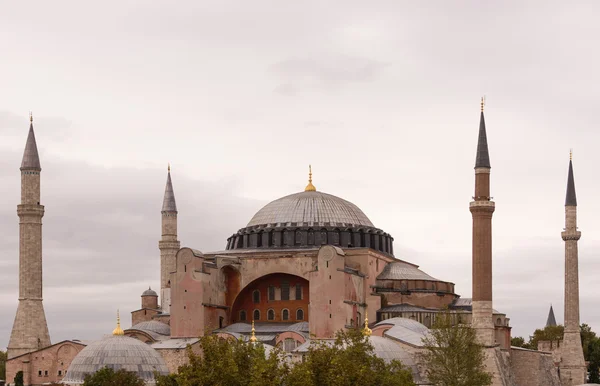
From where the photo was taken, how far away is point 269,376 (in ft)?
99.6

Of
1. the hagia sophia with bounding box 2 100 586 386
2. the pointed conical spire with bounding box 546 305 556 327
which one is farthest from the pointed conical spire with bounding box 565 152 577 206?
the pointed conical spire with bounding box 546 305 556 327

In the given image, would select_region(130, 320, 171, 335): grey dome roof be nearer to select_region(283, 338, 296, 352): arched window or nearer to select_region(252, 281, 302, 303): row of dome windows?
select_region(252, 281, 302, 303): row of dome windows

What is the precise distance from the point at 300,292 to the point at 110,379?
15839 millimetres

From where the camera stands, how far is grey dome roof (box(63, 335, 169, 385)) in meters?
37.5

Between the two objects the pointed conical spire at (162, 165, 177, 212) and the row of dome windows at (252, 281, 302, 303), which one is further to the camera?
the pointed conical spire at (162, 165, 177, 212)

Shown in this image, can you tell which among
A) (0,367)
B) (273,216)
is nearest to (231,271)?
(273,216)

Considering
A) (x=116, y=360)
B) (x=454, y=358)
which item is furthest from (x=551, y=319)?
(x=116, y=360)

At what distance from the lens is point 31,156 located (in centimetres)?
5353

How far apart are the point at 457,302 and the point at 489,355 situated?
6723 millimetres

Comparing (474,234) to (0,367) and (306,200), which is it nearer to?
(306,200)

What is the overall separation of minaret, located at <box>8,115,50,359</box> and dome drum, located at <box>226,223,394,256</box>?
29.1 ft

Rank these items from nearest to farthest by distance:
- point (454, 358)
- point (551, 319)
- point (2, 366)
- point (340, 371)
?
1. point (340, 371)
2. point (454, 358)
3. point (2, 366)
4. point (551, 319)

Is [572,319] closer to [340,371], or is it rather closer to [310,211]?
[310,211]

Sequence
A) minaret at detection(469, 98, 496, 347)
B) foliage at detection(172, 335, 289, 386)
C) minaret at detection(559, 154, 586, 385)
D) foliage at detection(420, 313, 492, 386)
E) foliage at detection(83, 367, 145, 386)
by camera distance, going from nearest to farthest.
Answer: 1. foliage at detection(172, 335, 289, 386)
2. foliage at detection(83, 367, 145, 386)
3. foliage at detection(420, 313, 492, 386)
4. minaret at detection(469, 98, 496, 347)
5. minaret at detection(559, 154, 586, 385)
